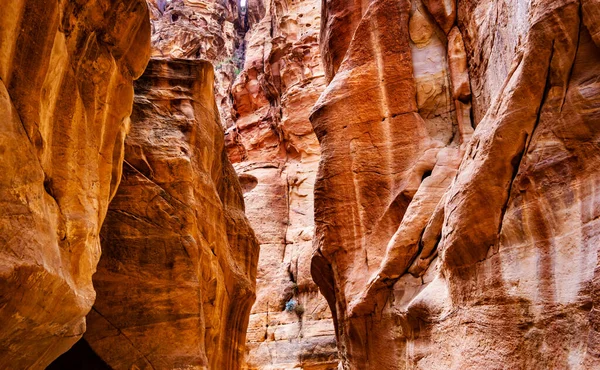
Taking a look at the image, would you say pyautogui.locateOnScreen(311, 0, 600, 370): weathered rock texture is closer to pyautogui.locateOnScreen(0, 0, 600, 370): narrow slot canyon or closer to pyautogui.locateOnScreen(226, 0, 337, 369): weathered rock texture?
pyautogui.locateOnScreen(0, 0, 600, 370): narrow slot canyon

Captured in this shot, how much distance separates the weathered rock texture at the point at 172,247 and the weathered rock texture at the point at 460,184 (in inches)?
86.5

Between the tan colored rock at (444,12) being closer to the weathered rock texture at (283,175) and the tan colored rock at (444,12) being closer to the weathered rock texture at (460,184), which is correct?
the weathered rock texture at (460,184)

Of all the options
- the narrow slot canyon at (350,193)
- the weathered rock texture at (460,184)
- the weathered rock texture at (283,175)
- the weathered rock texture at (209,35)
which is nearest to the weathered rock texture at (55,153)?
the narrow slot canyon at (350,193)

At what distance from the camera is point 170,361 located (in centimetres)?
888

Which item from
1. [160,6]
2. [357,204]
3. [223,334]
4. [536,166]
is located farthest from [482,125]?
[160,6]

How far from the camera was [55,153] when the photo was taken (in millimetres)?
5934

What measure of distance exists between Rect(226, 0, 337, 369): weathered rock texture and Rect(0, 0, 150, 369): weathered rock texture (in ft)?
48.0

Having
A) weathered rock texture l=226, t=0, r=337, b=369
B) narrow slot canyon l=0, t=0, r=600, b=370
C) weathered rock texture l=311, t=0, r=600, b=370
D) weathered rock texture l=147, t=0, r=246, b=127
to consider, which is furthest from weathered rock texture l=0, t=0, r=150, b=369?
weathered rock texture l=147, t=0, r=246, b=127

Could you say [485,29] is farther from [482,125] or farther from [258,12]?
[258,12]

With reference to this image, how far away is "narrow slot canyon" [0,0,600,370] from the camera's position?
5328mm

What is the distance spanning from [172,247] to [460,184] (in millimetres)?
4813

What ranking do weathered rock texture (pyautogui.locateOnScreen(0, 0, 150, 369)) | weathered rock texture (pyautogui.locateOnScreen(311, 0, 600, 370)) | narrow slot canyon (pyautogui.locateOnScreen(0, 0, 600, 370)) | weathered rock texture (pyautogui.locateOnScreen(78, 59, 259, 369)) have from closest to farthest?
weathered rock texture (pyautogui.locateOnScreen(0, 0, 150, 369))
narrow slot canyon (pyautogui.locateOnScreen(0, 0, 600, 370))
weathered rock texture (pyautogui.locateOnScreen(311, 0, 600, 370))
weathered rock texture (pyautogui.locateOnScreen(78, 59, 259, 369))

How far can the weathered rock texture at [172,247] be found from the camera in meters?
8.88

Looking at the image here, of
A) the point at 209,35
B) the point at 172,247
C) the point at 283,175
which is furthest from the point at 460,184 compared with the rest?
the point at 209,35
